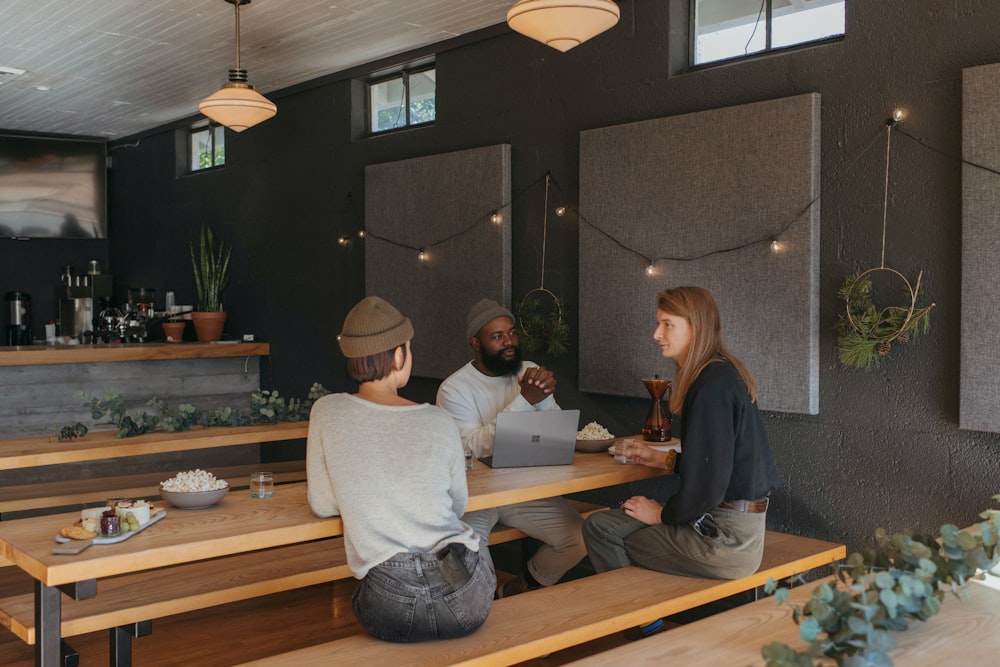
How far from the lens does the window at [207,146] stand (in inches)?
309

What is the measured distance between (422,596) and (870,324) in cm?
198

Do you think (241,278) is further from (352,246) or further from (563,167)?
(563,167)

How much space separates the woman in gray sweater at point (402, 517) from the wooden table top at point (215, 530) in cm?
23

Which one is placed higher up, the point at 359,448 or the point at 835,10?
the point at 835,10

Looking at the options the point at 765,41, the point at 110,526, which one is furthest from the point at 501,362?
the point at 110,526

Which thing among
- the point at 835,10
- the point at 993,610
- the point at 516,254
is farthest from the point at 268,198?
the point at 993,610

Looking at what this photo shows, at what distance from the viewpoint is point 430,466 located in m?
2.75

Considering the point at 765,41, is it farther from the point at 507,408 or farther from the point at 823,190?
the point at 507,408

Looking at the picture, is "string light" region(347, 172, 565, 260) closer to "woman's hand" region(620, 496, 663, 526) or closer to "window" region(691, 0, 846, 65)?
"window" region(691, 0, 846, 65)

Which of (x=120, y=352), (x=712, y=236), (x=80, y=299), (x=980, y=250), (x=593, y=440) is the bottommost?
(x=593, y=440)

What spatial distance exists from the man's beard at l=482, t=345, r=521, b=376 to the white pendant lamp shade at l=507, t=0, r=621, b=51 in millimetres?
1448

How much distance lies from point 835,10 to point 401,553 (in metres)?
2.76

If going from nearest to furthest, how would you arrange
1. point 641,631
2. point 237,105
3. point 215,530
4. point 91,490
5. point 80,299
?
point 215,530
point 641,631
point 237,105
point 91,490
point 80,299

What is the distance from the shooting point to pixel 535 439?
3.71m
